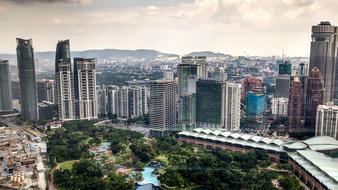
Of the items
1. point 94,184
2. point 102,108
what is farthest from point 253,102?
point 94,184

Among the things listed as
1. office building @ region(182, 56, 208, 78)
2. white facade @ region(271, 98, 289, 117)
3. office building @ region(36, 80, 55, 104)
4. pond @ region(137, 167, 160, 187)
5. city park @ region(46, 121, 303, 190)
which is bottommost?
pond @ region(137, 167, 160, 187)

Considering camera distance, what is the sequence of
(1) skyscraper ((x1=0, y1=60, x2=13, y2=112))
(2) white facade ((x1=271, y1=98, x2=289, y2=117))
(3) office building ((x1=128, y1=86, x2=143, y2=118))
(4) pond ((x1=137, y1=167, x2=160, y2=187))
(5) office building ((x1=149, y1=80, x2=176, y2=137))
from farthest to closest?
(3) office building ((x1=128, y1=86, x2=143, y2=118)) < (2) white facade ((x1=271, y1=98, x2=289, y2=117)) < (1) skyscraper ((x1=0, y1=60, x2=13, y2=112)) < (5) office building ((x1=149, y1=80, x2=176, y2=137)) < (4) pond ((x1=137, y1=167, x2=160, y2=187))

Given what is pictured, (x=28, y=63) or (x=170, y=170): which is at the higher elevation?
(x=28, y=63)

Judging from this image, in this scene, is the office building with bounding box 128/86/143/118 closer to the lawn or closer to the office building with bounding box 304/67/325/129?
the lawn

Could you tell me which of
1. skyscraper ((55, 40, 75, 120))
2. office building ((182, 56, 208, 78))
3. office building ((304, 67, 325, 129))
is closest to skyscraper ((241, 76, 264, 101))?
office building ((182, 56, 208, 78))

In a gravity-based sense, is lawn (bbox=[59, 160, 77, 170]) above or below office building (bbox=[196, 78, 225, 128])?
below

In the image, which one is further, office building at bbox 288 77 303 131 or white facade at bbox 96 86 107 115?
white facade at bbox 96 86 107 115

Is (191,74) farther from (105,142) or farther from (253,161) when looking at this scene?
(253,161)

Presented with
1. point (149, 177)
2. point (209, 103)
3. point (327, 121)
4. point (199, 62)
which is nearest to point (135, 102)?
point (199, 62)
